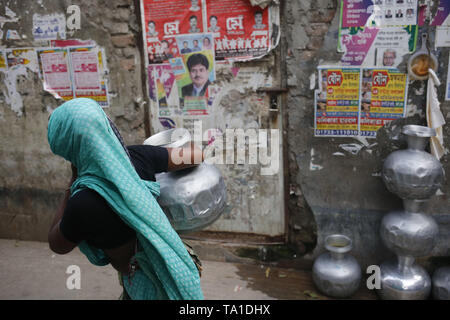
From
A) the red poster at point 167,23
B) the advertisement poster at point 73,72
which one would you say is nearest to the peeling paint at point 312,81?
the red poster at point 167,23

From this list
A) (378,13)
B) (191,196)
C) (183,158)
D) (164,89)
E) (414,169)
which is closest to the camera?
(191,196)

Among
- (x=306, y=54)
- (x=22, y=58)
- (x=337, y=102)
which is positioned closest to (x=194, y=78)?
(x=306, y=54)

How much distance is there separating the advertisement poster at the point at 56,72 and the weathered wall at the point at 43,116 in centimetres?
8

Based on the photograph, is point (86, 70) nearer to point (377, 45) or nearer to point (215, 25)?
point (215, 25)

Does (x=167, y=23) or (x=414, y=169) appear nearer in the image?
(x=414, y=169)

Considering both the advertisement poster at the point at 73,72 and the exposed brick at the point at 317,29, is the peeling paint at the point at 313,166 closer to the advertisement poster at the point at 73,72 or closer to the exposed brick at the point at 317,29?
the exposed brick at the point at 317,29

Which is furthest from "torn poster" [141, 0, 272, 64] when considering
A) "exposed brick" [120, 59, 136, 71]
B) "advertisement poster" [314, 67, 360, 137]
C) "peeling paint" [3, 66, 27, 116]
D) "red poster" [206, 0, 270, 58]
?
"peeling paint" [3, 66, 27, 116]

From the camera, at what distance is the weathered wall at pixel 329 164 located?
303cm

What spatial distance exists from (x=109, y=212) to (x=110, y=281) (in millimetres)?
2338

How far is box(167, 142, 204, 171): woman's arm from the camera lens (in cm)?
181

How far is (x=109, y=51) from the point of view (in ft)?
12.0

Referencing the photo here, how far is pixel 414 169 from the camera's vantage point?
274 cm
